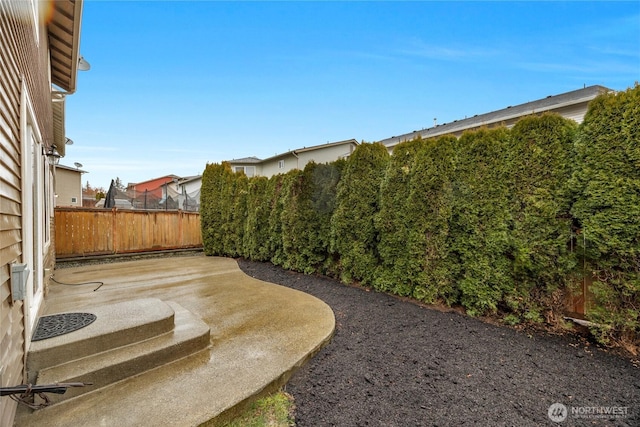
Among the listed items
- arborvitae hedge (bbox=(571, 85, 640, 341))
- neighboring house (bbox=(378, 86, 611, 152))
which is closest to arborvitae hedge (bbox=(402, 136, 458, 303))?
arborvitae hedge (bbox=(571, 85, 640, 341))

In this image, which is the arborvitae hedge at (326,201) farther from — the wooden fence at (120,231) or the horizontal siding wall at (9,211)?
the wooden fence at (120,231)

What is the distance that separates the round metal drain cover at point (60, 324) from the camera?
8.03 feet

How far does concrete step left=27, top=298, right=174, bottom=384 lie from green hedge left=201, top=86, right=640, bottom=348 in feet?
11.4

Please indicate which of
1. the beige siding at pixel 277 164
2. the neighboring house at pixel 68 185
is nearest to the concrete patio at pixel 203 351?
the neighboring house at pixel 68 185

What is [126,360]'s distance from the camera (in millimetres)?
2305

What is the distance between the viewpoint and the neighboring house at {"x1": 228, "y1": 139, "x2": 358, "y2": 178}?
63.1ft

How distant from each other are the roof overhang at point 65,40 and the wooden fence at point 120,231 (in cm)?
412

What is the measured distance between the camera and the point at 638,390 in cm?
227

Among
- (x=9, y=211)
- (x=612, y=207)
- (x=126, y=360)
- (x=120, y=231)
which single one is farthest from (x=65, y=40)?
(x=612, y=207)

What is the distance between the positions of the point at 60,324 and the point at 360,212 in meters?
4.35

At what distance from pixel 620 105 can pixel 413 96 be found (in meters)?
7.82

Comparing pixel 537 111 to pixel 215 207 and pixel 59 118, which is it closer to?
pixel 215 207

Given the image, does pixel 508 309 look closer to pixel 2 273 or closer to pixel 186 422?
pixel 186 422

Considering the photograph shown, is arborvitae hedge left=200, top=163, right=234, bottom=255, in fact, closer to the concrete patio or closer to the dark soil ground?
the concrete patio
